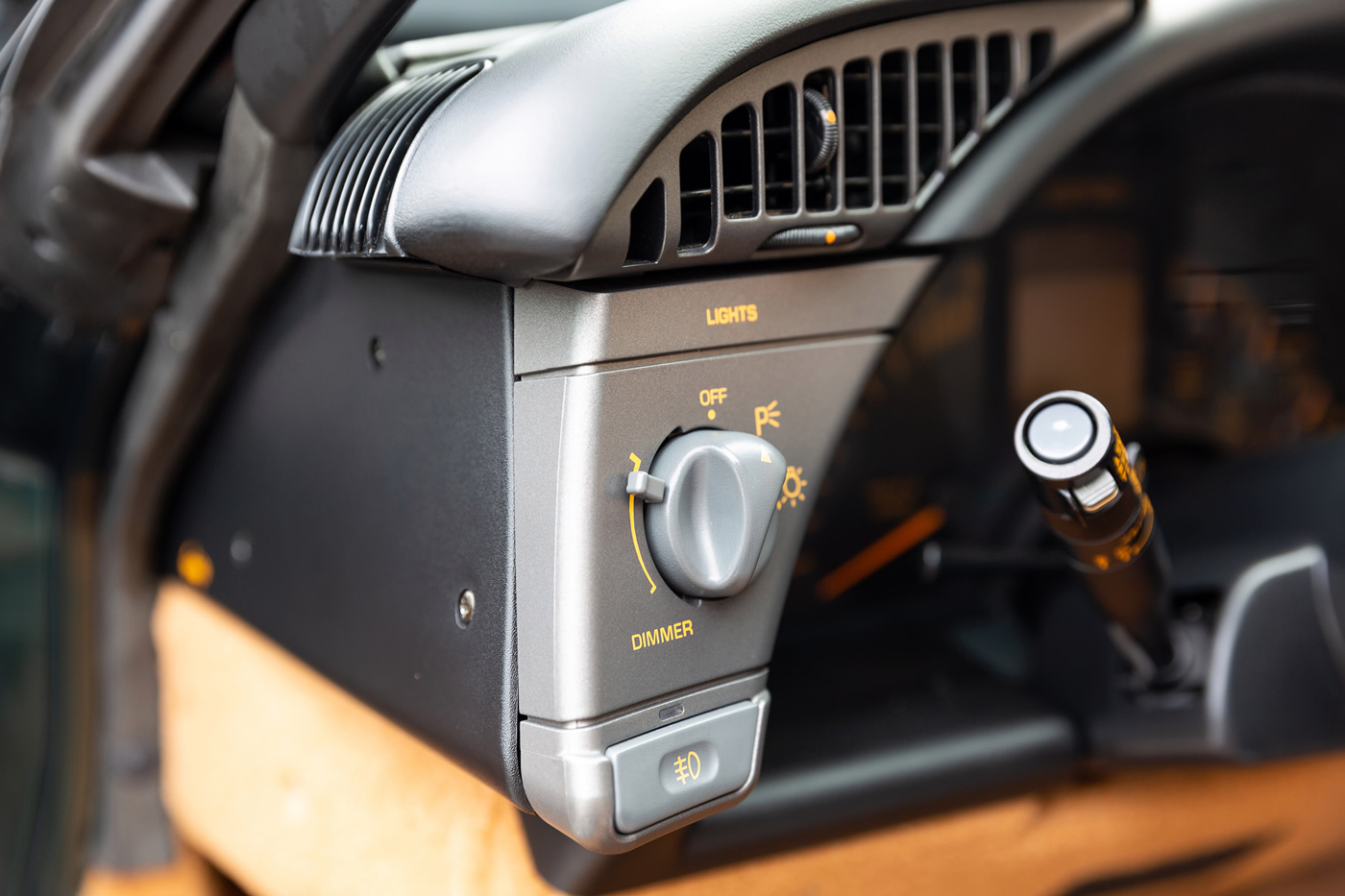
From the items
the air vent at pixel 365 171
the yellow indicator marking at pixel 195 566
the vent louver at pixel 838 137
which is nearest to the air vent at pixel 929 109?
the vent louver at pixel 838 137

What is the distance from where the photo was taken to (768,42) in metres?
0.51

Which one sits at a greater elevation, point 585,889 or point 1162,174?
point 1162,174

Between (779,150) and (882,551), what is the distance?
0.67 metres

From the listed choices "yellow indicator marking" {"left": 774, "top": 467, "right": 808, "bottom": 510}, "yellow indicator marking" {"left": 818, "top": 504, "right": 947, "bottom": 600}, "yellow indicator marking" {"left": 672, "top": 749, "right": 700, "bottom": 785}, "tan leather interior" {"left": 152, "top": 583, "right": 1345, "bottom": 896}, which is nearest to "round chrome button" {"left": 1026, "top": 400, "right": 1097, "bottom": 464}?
"yellow indicator marking" {"left": 774, "top": 467, "right": 808, "bottom": 510}

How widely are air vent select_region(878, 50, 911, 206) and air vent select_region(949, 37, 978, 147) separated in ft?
0.12

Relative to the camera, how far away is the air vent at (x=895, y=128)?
1.93ft

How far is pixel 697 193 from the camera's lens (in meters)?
0.51

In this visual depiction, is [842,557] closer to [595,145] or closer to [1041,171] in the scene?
[1041,171]

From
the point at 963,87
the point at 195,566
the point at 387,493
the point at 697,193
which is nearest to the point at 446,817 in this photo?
the point at 387,493

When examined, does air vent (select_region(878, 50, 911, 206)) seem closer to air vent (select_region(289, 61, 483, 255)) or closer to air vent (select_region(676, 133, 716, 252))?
air vent (select_region(676, 133, 716, 252))

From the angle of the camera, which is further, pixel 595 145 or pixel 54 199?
pixel 54 199

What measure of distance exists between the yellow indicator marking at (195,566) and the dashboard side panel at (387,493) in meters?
0.06

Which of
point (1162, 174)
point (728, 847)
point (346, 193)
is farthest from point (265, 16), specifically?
point (1162, 174)

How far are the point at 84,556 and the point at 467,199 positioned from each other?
704 mm
